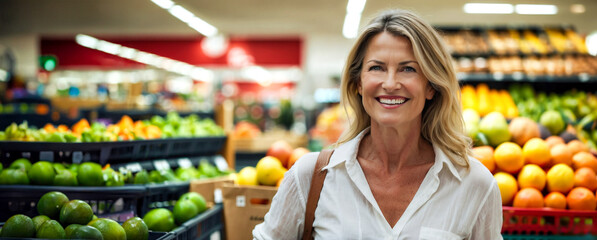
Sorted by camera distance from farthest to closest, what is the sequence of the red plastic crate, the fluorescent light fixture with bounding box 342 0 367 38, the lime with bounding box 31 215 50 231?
the fluorescent light fixture with bounding box 342 0 367 38
the red plastic crate
the lime with bounding box 31 215 50 231

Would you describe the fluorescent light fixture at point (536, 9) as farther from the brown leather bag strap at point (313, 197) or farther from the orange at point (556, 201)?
the brown leather bag strap at point (313, 197)

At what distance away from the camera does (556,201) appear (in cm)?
233

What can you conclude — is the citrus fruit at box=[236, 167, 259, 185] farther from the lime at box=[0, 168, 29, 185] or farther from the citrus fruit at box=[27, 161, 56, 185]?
the lime at box=[0, 168, 29, 185]

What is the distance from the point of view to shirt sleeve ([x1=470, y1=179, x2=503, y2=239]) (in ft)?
5.30

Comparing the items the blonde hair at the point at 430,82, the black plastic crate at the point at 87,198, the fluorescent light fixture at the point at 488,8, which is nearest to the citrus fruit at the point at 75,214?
the black plastic crate at the point at 87,198

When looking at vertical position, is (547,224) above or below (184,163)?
below

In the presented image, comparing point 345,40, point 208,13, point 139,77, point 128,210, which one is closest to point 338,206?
point 128,210

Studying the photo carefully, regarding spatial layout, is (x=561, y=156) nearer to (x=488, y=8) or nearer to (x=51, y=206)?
(x=51, y=206)

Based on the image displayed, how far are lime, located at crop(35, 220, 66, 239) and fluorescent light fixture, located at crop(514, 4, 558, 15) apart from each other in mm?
10015

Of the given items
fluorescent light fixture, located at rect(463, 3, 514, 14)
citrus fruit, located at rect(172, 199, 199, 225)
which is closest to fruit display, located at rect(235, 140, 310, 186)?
citrus fruit, located at rect(172, 199, 199, 225)

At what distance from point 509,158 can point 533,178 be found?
5.8 inches

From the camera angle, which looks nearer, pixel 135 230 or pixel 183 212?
pixel 135 230

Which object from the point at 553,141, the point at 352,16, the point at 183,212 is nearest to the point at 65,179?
the point at 183,212

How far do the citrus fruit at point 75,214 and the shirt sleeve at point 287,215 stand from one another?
2.33 ft
